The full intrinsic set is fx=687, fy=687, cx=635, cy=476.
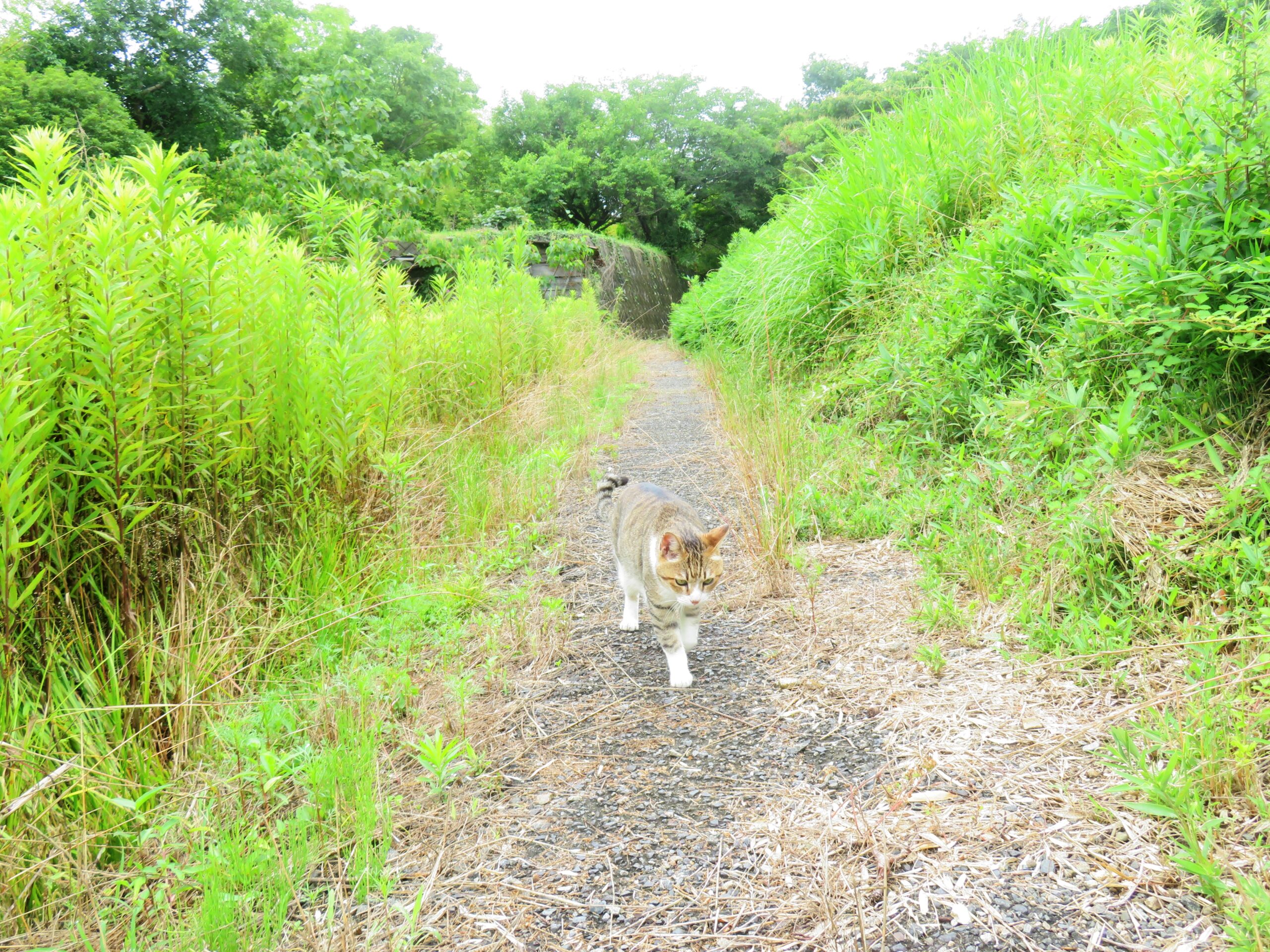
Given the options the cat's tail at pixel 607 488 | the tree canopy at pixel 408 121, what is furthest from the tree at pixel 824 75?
the cat's tail at pixel 607 488

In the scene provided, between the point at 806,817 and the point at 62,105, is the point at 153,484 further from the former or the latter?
the point at 62,105

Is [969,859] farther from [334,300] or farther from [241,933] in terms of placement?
[334,300]

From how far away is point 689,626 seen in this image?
2928 millimetres

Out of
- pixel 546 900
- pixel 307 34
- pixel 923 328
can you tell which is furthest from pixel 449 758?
pixel 307 34

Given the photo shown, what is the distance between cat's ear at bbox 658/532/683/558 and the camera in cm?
278

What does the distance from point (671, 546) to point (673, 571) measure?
10 cm

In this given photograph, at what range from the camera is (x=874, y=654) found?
277cm

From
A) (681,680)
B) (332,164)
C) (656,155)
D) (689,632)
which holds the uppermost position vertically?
(656,155)

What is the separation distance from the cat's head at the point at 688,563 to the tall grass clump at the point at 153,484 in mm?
1233

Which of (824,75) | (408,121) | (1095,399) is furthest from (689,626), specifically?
(824,75)

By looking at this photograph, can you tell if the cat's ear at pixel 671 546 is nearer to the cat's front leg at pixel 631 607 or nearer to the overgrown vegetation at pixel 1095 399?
the cat's front leg at pixel 631 607

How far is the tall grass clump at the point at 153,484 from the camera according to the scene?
1883 mm

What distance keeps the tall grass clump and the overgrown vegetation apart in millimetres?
2201

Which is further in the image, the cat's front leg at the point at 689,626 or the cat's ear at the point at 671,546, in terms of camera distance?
the cat's front leg at the point at 689,626
